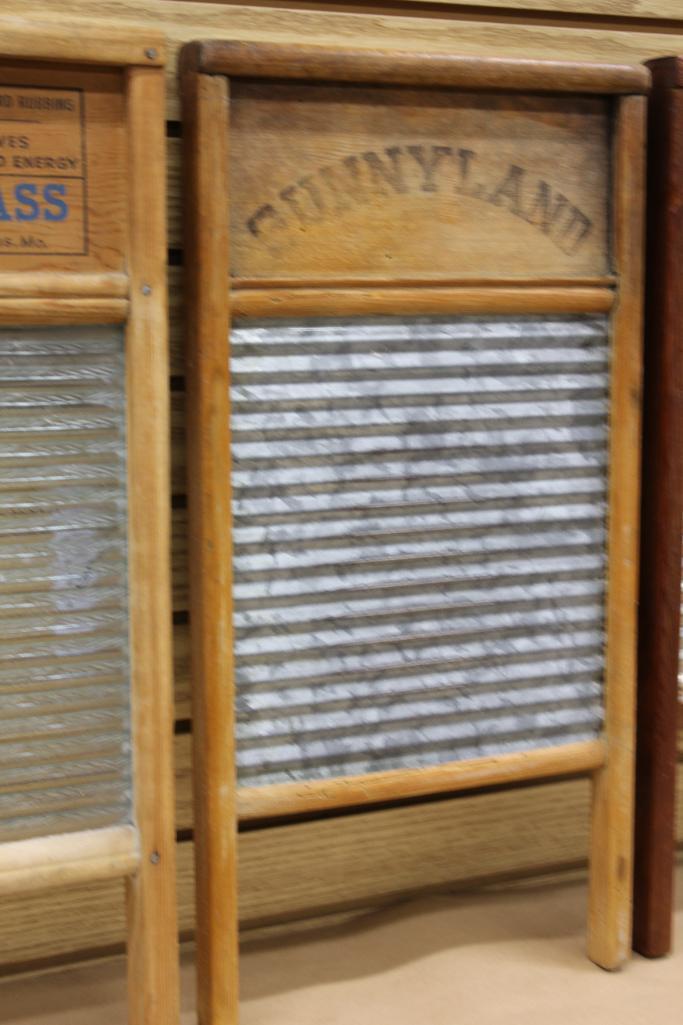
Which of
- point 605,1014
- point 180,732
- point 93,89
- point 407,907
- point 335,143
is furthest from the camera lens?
point 407,907

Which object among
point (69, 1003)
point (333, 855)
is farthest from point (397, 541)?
point (69, 1003)

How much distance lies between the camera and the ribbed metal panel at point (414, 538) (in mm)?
1693

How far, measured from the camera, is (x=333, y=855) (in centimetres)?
210

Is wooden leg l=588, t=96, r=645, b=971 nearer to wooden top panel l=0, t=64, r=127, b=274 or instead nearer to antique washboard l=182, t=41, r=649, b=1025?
antique washboard l=182, t=41, r=649, b=1025

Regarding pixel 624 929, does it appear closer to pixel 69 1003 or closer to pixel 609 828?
pixel 609 828

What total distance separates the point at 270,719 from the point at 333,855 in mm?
494

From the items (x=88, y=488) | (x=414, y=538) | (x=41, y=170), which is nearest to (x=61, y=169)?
(x=41, y=170)

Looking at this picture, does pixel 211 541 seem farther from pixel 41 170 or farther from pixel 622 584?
pixel 622 584

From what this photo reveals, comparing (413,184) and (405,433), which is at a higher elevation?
(413,184)

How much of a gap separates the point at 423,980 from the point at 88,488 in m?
0.92

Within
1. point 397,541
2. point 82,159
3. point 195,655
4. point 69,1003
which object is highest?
point 82,159

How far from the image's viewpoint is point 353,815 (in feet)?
6.92

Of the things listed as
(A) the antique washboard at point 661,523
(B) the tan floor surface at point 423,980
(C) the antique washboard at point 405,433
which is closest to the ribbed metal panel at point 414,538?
(C) the antique washboard at point 405,433

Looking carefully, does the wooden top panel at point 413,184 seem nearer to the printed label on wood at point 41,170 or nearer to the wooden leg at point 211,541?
the wooden leg at point 211,541
